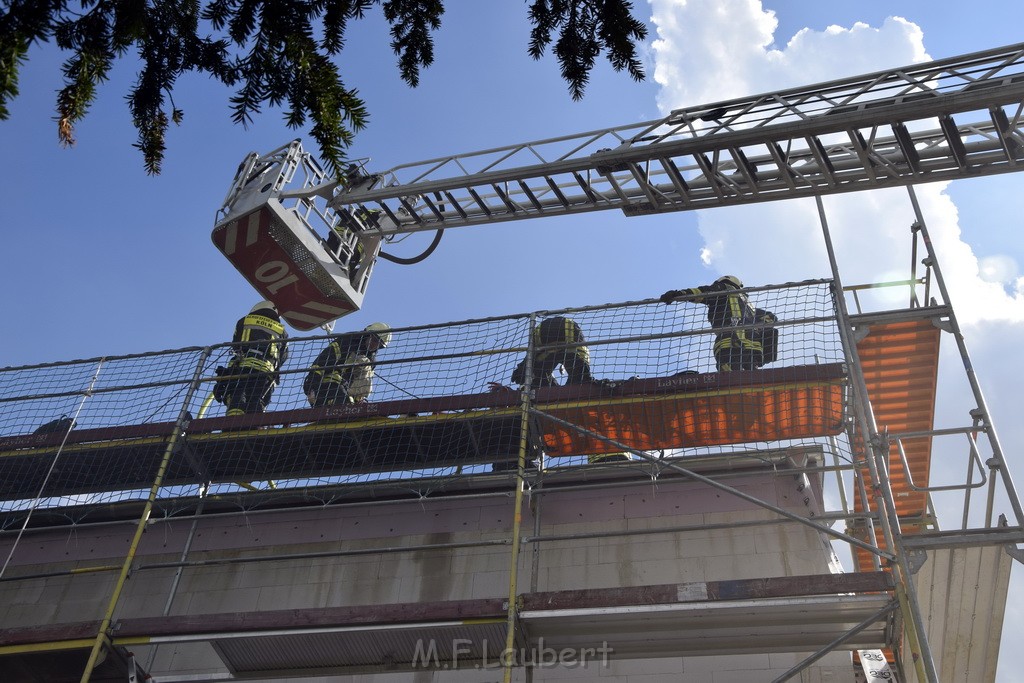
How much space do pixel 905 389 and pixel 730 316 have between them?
2027 mm

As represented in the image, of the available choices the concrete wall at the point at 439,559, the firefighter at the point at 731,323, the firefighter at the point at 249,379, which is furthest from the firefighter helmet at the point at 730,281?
the firefighter at the point at 249,379

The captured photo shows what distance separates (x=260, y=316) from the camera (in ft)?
43.7

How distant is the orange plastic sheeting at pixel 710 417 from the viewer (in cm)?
921

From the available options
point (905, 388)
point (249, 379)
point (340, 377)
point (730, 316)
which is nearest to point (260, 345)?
point (249, 379)

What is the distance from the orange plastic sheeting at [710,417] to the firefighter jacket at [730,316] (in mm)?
833

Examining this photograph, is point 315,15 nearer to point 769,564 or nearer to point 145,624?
point 145,624

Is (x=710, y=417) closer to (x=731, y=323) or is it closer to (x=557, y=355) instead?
(x=731, y=323)

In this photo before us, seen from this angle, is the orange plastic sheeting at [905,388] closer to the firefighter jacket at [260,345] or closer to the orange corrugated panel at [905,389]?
the orange corrugated panel at [905,389]

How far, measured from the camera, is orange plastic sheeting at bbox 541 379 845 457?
30.2ft

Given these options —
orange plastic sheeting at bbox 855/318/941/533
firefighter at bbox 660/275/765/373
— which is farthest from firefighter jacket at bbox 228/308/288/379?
orange plastic sheeting at bbox 855/318/941/533

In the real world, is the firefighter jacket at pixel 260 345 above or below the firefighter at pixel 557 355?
above

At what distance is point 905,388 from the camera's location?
392 inches

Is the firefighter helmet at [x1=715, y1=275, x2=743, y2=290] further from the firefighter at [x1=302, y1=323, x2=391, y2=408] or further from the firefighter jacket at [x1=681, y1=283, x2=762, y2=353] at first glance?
the firefighter at [x1=302, y1=323, x2=391, y2=408]

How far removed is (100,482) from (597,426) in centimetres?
602
